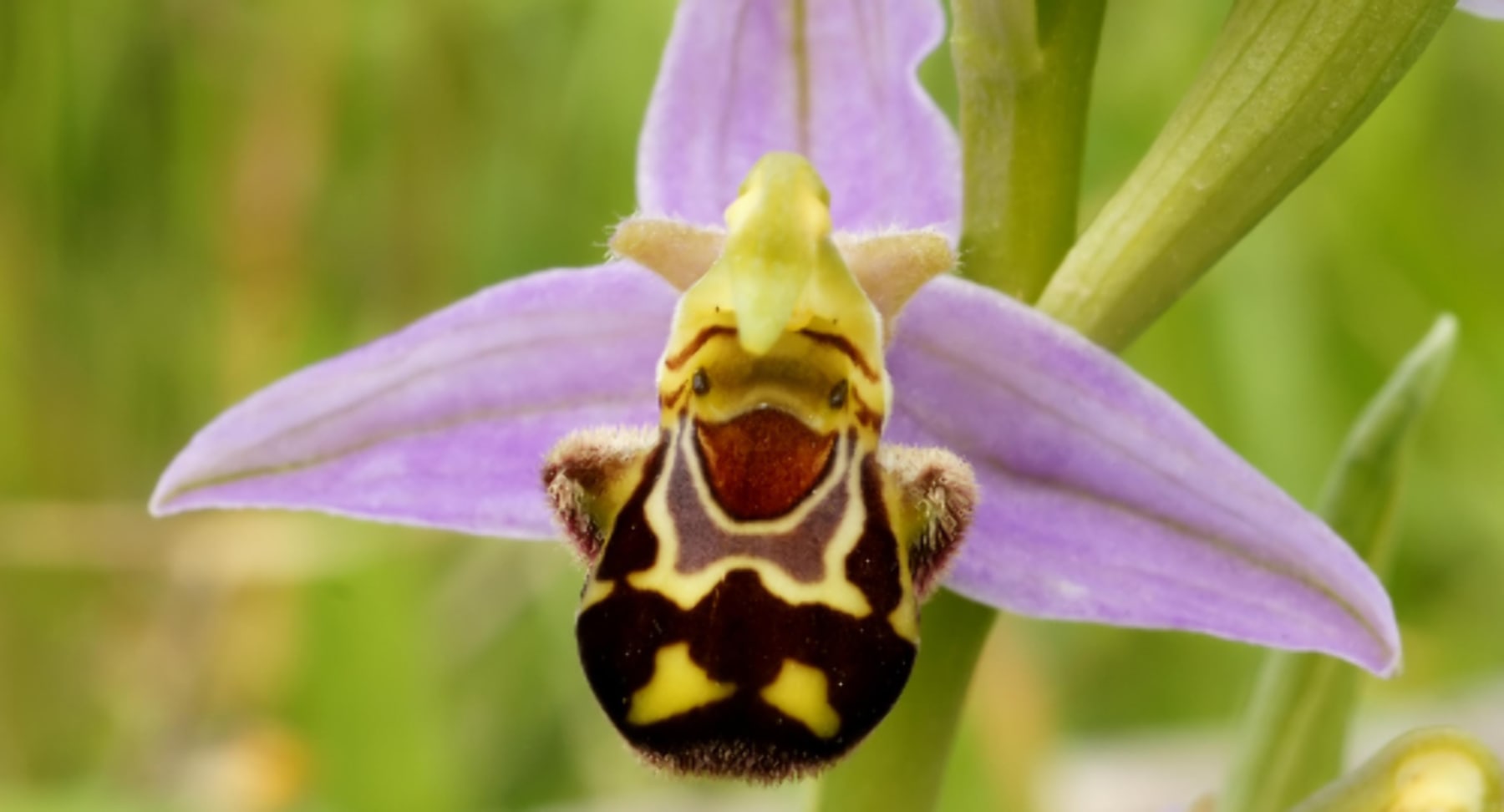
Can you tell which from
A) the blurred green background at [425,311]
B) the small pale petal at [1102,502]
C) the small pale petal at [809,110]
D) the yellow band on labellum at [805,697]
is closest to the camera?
the yellow band on labellum at [805,697]

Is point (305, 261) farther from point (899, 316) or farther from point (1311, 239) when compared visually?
point (899, 316)

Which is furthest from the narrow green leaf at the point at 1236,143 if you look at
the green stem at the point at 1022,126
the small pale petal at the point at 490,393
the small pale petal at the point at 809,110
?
the small pale petal at the point at 490,393

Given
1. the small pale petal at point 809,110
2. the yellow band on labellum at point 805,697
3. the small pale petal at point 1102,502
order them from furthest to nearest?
the small pale petal at point 809,110 < the small pale petal at point 1102,502 < the yellow band on labellum at point 805,697

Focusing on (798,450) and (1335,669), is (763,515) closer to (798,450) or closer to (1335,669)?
(798,450)

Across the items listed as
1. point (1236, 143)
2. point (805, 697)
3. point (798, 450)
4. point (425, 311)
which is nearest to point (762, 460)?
point (798, 450)

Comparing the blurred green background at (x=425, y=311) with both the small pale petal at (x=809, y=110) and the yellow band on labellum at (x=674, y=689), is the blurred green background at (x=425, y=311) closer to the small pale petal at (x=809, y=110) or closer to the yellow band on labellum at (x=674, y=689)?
the small pale petal at (x=809, y=110)

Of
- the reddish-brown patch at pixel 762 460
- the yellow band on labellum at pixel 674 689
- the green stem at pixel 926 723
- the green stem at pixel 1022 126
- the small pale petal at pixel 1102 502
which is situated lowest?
the yellow band on labellum at pixel 674 689
